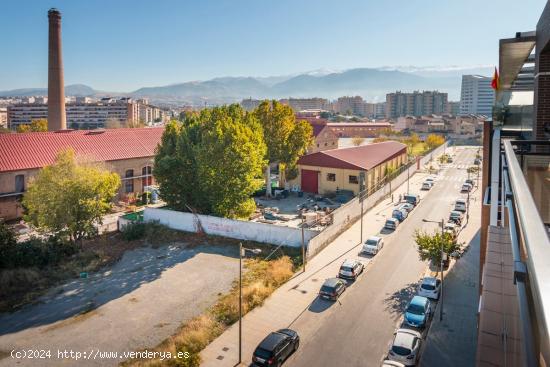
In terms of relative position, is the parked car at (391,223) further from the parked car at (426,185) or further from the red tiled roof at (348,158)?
the parked car at (426,185)

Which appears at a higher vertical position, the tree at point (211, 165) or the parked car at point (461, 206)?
the tree at point (211, 165)

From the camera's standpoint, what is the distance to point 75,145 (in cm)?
4775

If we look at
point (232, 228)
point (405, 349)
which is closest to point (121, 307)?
point (232, 228)

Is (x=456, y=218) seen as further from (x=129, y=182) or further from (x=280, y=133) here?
(x=129, y=182)

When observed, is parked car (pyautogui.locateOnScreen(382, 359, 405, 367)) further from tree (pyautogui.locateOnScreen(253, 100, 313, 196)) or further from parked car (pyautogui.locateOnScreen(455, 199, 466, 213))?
tree (pyautogui.locateOnScreen(253, 100, 313, 196))

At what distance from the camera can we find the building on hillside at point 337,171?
5093cm

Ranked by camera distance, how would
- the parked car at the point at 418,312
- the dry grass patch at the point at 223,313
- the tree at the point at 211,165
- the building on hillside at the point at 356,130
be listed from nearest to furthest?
the dry grass patch at the point at 223,313, the parked car at the point at 418,312, the tree at the point at 211,165, the building on hillside at the point at 356,130

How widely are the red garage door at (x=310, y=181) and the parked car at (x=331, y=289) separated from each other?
29.4 m

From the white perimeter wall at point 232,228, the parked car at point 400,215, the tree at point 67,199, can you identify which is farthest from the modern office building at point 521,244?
the tree at point 67,199

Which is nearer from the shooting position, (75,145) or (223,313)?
(223,313)

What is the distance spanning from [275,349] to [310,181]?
37504 mm

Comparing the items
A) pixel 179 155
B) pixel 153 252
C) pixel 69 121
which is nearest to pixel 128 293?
pixel 153 252

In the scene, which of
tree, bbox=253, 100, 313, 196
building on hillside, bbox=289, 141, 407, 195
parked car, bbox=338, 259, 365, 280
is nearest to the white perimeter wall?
parked car, bbox=338, 259, 365, 280

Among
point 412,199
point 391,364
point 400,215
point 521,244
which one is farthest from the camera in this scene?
point 412,199
